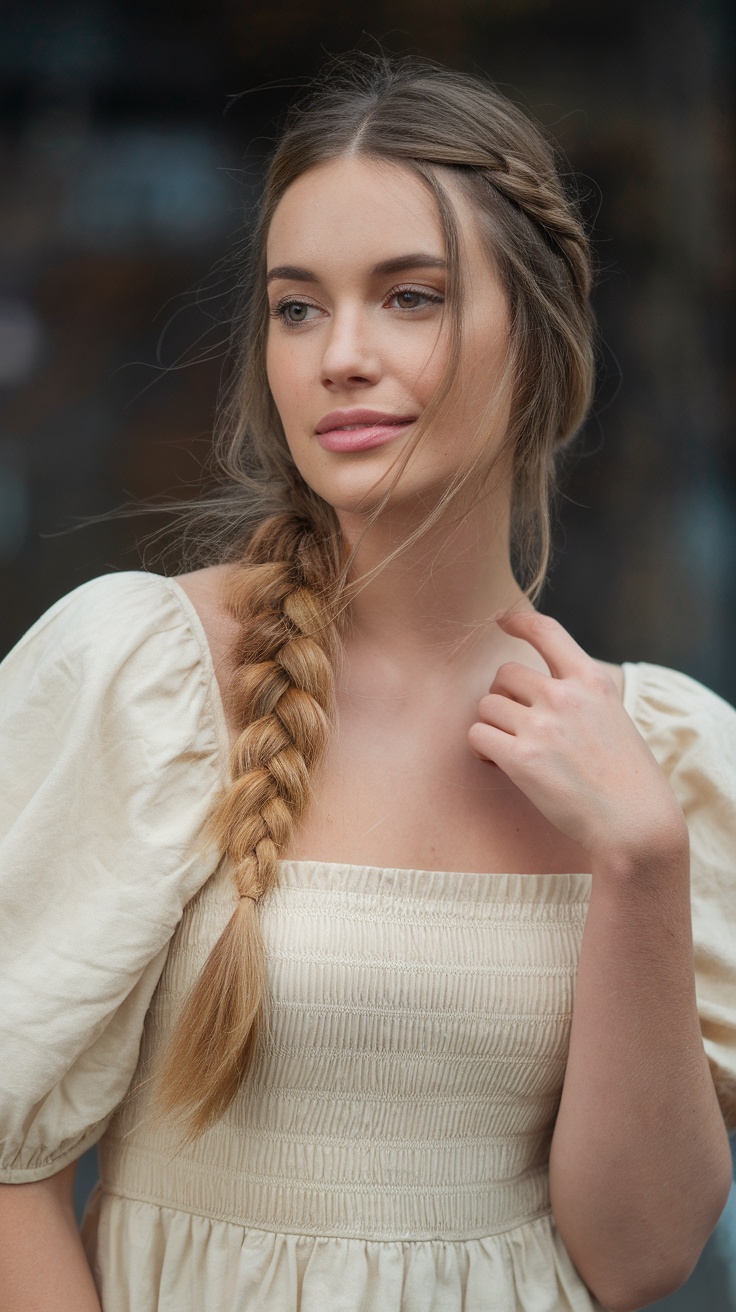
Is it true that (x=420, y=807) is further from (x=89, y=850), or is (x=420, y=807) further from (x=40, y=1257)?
(x=40, y=1257)

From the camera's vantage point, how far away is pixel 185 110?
230 centimetres

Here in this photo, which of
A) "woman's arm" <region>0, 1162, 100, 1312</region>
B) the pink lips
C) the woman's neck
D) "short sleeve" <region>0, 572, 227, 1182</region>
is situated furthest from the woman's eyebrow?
"woman's arm" <region>0, 1162, 100, 1312</region>

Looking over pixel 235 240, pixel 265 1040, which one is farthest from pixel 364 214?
pixel 235 240

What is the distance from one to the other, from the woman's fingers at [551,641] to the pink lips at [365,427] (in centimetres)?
23

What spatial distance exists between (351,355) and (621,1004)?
614mm

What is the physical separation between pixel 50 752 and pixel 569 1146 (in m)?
0.59

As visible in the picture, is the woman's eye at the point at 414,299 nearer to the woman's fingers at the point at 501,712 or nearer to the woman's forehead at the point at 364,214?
the woman's forehead at the point at 364,214

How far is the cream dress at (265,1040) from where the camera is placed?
40.1 inches

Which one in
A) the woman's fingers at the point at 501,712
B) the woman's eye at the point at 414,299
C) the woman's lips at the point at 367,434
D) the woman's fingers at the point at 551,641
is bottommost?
the woman's fingers at the point at 501,712

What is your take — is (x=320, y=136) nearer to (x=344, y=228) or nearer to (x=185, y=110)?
(x=344, y=228)

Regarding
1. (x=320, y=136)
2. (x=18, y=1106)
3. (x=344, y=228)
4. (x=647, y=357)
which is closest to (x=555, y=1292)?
(x=18, y=1106)

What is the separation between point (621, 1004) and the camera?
1087 millimetres

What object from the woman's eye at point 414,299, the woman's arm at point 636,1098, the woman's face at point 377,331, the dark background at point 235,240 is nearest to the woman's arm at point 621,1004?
the woman's arm at point 636,1098

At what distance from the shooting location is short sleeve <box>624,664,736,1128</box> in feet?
4.11
